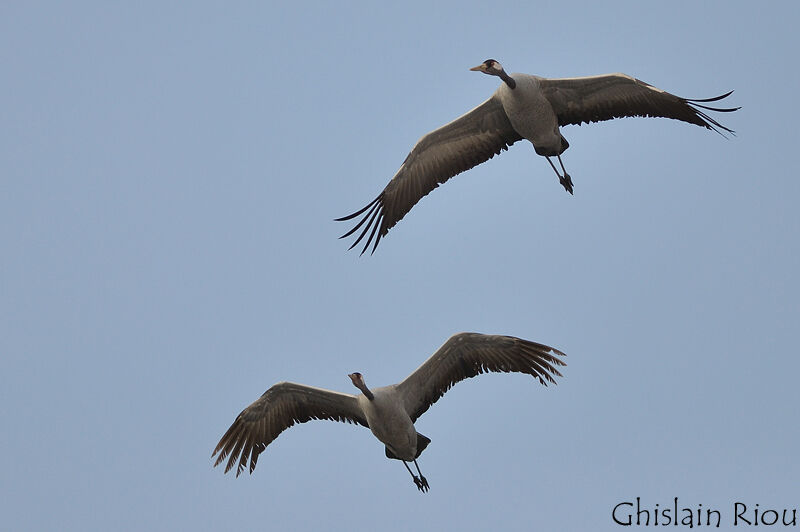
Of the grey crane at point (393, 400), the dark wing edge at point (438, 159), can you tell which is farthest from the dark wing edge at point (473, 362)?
the dark wing edge at point (438, 159)

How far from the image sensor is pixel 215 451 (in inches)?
592

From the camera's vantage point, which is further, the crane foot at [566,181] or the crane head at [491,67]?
the crane foot at [566,181]

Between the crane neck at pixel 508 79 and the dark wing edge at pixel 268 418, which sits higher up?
the crane neck at pixel 508 79

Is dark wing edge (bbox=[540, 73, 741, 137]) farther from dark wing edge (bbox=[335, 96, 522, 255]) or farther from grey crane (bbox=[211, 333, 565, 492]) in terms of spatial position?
grey crane (bbox=[211, 333, 565, 492])

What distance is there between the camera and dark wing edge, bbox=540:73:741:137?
47.9 feet

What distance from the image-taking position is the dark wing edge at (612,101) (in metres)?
14.6

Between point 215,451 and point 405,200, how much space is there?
432 cm

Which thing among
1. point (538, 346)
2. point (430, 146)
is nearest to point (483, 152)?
point (430, 146)

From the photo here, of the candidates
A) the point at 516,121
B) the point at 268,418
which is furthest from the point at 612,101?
the point at 268,418

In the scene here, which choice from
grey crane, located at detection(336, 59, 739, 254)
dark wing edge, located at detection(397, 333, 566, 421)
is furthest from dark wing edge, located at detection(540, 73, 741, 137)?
dark wing edge, located at detection(397, 333, 566, 421)

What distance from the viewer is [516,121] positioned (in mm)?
14969

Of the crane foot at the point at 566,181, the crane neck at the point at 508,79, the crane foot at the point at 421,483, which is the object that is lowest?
the crane foot at the point at 421,483

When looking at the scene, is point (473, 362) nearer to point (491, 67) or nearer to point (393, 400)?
point (393, 400)

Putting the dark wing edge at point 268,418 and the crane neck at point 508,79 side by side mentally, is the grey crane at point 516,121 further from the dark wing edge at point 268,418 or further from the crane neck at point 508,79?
the dark wing edge at point 268,418
